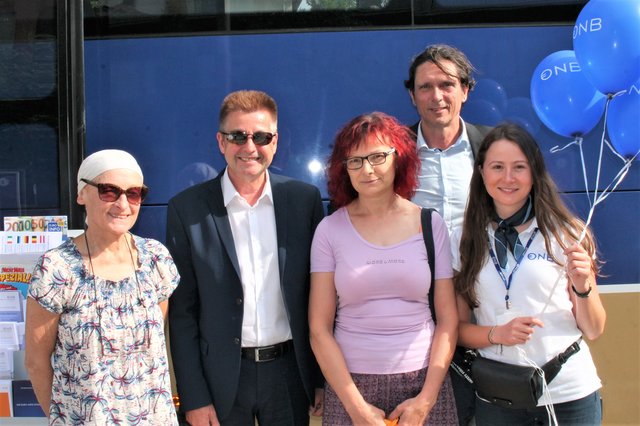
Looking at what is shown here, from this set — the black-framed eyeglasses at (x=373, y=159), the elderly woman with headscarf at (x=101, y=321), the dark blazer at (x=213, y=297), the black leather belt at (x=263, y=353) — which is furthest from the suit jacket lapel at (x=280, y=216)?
the elderly woman with headscarf at (x=101, y=321)

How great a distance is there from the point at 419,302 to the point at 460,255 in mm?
239

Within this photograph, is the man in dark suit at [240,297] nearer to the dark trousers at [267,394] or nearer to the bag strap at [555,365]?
the dark trousers at [267,394]

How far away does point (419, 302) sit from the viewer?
2295 mm

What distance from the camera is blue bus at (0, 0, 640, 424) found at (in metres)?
3.02

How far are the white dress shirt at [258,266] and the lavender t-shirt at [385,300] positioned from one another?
245 mm

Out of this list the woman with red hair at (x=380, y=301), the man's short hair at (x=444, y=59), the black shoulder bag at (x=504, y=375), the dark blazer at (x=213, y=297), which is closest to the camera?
the black shoulder bag at (x=504, y=375)

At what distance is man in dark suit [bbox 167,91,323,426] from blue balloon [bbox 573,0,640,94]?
4.23 feet

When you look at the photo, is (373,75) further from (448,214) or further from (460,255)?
(460,255)

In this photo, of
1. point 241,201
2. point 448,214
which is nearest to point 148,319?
point 241,201

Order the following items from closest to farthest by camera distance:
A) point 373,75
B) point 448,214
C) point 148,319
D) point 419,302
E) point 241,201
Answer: point 148,319 < point 419,302 < point 241,201 < point 448,214 < point 373,75

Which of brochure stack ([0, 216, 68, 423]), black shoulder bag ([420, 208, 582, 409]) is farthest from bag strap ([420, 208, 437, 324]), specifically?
brochure stack ([0, 216, 68, 423])

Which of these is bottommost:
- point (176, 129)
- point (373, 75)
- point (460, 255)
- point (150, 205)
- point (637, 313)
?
point (637, 313)

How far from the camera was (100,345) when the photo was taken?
204cm

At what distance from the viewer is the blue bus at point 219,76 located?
9.89ft
